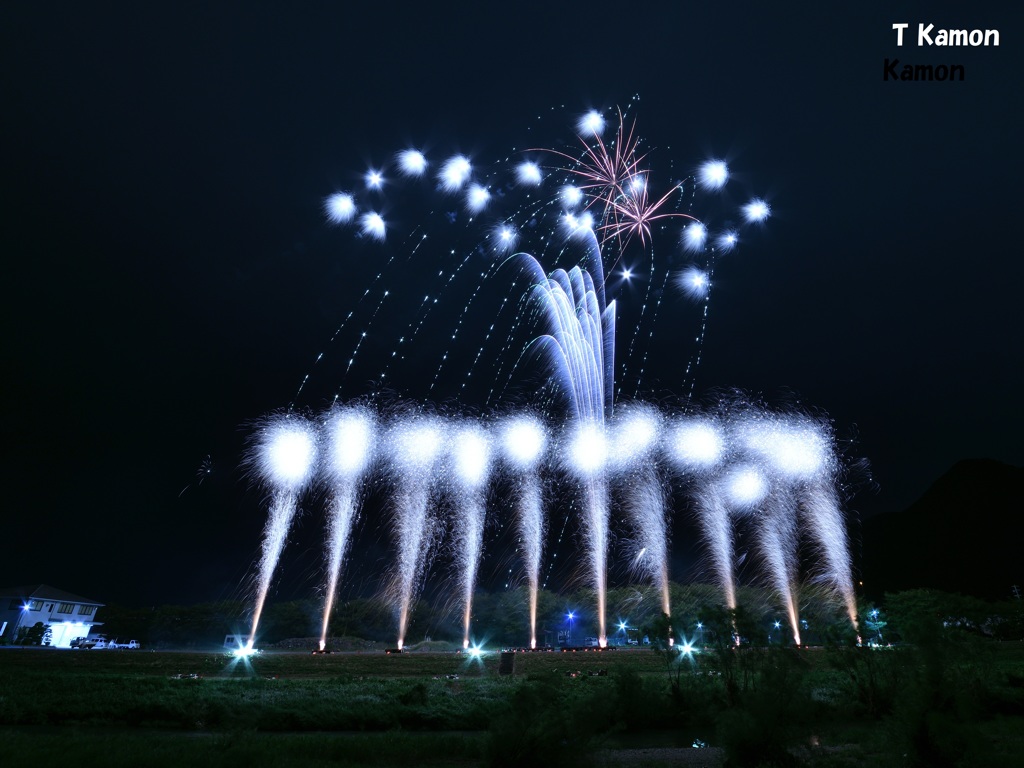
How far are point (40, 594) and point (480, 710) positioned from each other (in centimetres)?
6220

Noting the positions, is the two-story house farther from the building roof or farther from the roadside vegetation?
the roadside vegetation

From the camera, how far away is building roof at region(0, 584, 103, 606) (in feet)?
199

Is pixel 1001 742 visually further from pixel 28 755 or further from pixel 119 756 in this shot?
pixel 28 755

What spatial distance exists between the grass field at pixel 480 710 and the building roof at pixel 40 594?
4268 centimetres

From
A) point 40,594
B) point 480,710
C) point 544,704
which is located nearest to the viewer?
point 544,704

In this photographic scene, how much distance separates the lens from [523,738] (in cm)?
1204

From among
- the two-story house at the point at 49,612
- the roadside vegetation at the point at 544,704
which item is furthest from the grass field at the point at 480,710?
the two-story house at the point at 49,612

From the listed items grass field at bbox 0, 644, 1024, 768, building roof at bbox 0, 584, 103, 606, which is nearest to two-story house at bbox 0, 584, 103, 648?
building roof at bbox 0, 584, 103, 606

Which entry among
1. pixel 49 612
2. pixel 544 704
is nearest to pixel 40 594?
pixel 49 612

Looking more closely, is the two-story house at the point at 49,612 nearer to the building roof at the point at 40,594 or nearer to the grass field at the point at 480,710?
the building roof at the point at 40,594

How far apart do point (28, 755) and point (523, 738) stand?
9073 mm

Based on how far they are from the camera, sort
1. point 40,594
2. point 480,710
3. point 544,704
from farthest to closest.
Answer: point 40,594 < point 480,710 < point 544,704

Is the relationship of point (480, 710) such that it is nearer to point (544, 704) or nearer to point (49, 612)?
point (544, 704)

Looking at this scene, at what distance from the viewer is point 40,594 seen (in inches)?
2458
